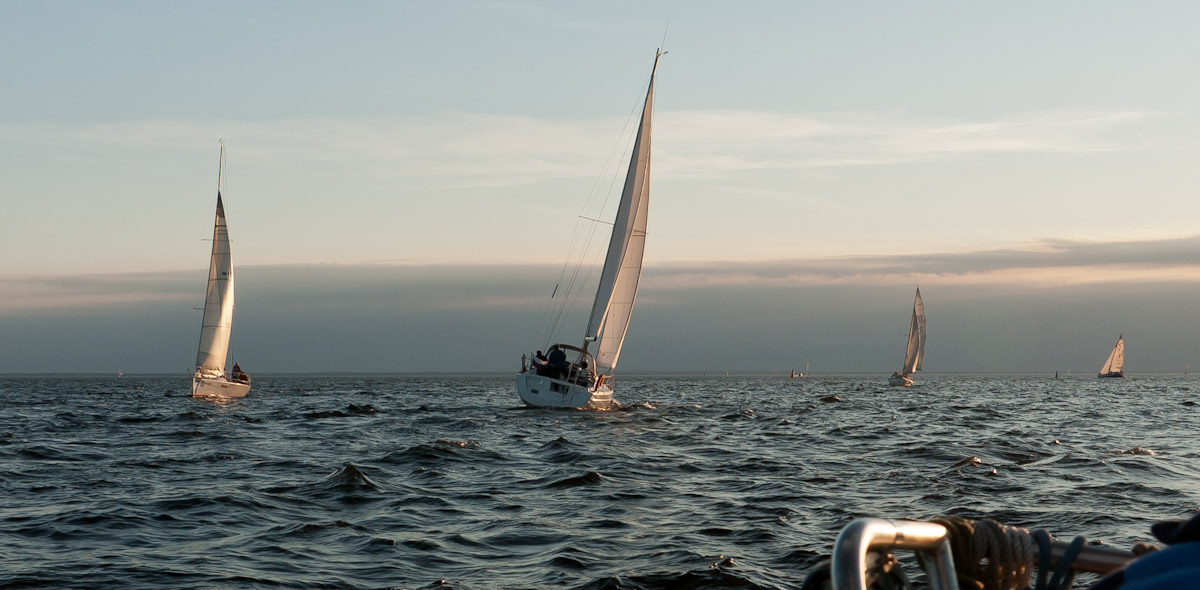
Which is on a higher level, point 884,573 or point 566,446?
point 884,573

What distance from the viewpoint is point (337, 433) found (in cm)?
2942

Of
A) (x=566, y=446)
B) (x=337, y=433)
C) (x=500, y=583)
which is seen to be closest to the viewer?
(x=500, y=583)

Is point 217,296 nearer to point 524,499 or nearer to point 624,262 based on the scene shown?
point 624,262

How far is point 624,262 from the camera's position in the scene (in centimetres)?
4409

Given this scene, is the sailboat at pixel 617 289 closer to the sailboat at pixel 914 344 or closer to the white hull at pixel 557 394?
the white hull at pixel 557 394

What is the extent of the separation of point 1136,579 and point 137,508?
562 inches

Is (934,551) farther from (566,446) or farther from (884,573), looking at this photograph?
(566,446)

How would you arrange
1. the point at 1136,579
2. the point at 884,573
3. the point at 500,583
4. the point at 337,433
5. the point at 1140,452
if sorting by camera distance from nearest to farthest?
the point at 1136,579
the point at 884,573
the point at 500,583
the point at 1140,452
the point at 337,433

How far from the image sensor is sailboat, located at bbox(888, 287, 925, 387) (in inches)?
3787

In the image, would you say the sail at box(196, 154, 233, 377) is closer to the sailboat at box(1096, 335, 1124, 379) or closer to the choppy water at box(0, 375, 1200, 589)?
the choppy water at box(0, 375, 1200, 589)

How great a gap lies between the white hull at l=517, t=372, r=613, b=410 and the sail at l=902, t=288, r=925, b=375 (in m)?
62.2

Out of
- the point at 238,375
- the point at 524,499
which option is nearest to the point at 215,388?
the point at 238,375

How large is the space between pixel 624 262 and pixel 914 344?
60.5 m

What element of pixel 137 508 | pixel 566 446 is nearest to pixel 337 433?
pixel 566 446
